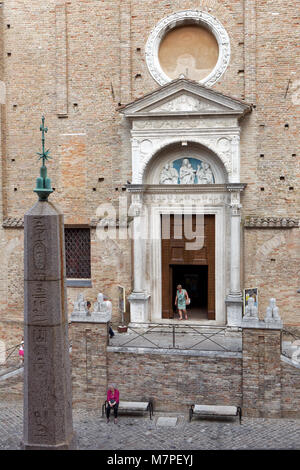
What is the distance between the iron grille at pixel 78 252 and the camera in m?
15.2

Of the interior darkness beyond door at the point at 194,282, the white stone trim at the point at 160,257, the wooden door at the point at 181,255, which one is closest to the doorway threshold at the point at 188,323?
the white stone trim at the point at 160,257

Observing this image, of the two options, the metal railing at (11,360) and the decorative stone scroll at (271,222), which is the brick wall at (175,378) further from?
the decorative stone scroll at (271,222)

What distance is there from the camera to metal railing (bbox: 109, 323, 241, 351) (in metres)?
11.3

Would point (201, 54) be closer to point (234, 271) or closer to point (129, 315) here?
point (234, 271)

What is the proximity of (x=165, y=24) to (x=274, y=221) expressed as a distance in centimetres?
667

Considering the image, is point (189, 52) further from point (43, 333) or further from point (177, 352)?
point (43, 333)

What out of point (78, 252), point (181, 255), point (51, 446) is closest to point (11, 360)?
point (78, 252)

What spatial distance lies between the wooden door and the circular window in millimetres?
4430

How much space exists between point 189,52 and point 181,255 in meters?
6.21

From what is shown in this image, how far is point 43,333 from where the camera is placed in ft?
20.4

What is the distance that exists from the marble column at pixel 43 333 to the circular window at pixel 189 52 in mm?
9698

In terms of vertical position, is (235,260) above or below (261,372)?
above

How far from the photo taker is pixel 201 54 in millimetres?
14531

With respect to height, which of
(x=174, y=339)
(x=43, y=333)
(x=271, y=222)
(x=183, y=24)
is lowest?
(x=174, y=339)
